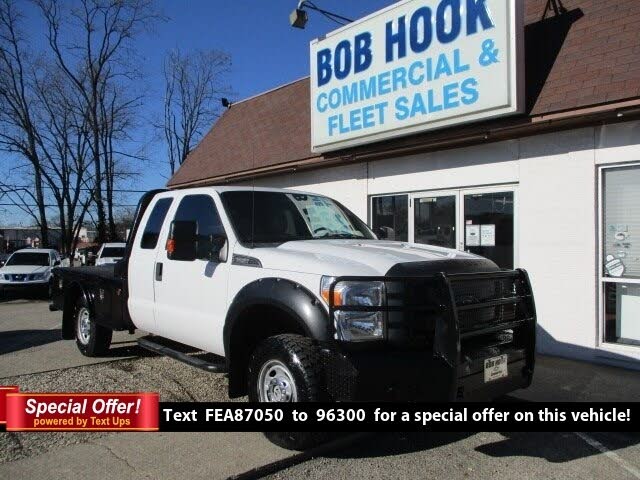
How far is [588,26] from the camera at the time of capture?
23.7 ft

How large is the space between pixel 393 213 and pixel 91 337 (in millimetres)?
5402

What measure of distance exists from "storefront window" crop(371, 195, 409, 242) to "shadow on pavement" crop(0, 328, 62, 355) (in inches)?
218

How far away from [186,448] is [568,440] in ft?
10.00

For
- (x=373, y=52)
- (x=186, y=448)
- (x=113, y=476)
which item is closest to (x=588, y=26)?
(x=373, y=52)

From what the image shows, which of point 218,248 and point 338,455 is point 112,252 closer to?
point 218,248

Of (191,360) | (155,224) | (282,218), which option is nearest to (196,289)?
(191,360)

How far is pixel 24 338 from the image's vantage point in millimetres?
8781

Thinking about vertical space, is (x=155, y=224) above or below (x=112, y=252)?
above

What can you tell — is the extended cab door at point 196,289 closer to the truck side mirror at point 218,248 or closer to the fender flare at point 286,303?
the truck side mirror at point 218,248

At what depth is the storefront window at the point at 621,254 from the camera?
6680 millimetres

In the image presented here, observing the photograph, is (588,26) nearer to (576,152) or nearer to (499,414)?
(576,152)

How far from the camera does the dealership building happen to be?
6.76 meters

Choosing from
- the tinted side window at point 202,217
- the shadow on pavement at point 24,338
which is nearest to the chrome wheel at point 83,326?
the shadow on pavement at point 24,338

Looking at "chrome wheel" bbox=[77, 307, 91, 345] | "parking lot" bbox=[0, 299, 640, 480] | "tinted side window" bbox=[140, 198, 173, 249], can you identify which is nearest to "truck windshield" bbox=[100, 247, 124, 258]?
"chrome wheel" bbox=[77, 307, 91, 345]
